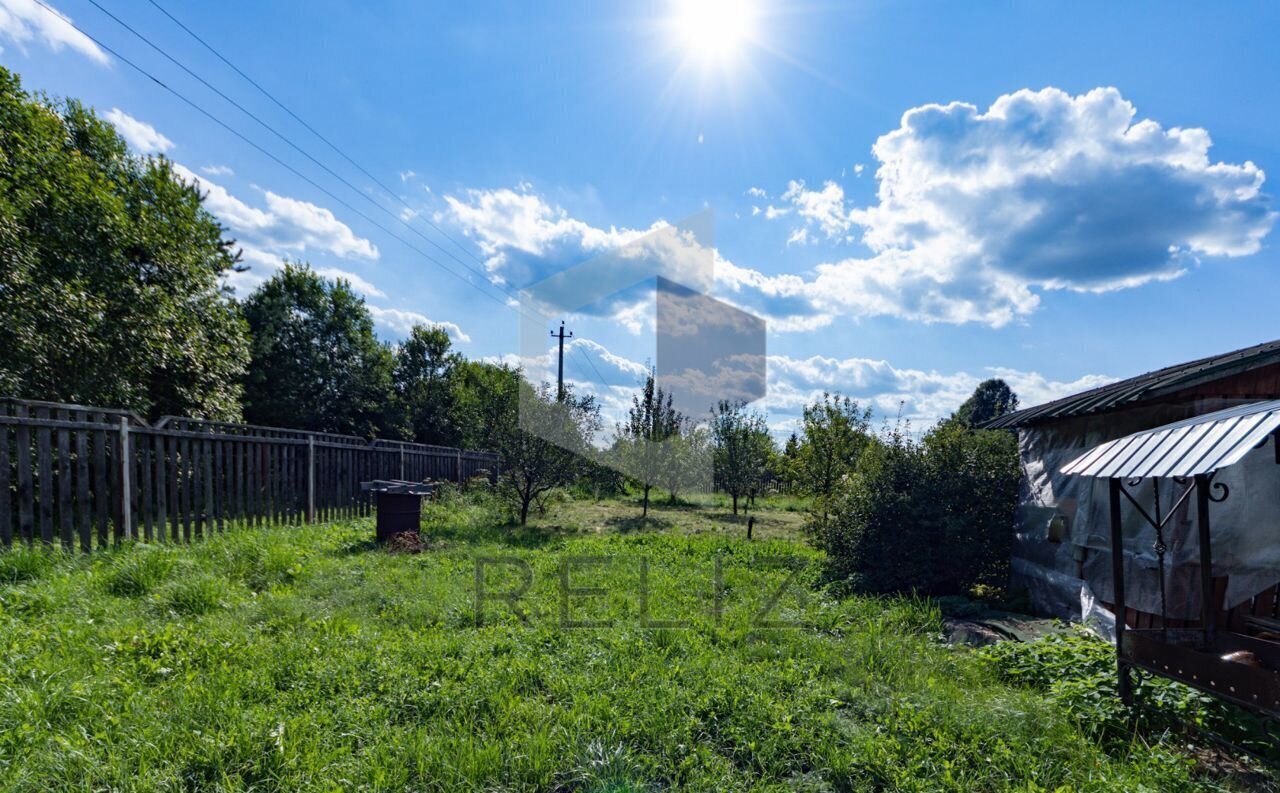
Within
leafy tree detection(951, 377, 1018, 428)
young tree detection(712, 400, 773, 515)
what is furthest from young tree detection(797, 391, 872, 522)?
leafy tree detection(951, 377, 1018, 428)

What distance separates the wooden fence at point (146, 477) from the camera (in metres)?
4.71

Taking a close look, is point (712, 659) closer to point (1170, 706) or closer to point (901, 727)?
point (901, 727)

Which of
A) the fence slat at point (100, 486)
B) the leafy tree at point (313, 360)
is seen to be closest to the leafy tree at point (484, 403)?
the leafy tree at point (313, 360)

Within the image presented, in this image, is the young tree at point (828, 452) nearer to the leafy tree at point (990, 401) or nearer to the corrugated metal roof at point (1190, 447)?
the corrugated metal roof at point (1190, 447)

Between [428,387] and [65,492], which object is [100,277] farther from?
[428,387]

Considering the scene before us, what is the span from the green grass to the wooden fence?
0.71 meters

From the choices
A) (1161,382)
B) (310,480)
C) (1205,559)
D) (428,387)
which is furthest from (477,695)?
(428,387)

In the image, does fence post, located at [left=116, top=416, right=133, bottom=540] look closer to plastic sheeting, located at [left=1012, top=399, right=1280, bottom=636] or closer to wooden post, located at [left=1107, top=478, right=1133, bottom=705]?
wooden post, located at [left=1107, top=478, right=1133, bottom=705]

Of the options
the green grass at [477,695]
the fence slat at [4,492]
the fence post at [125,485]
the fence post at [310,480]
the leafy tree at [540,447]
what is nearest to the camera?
the green grass at [477,695]

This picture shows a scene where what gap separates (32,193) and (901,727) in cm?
1148

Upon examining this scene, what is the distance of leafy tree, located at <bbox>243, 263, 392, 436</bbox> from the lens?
15.6 m

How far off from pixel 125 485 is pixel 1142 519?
9677 mm

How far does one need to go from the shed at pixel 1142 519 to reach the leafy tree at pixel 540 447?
754cm

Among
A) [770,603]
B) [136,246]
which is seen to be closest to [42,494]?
[136,246]
